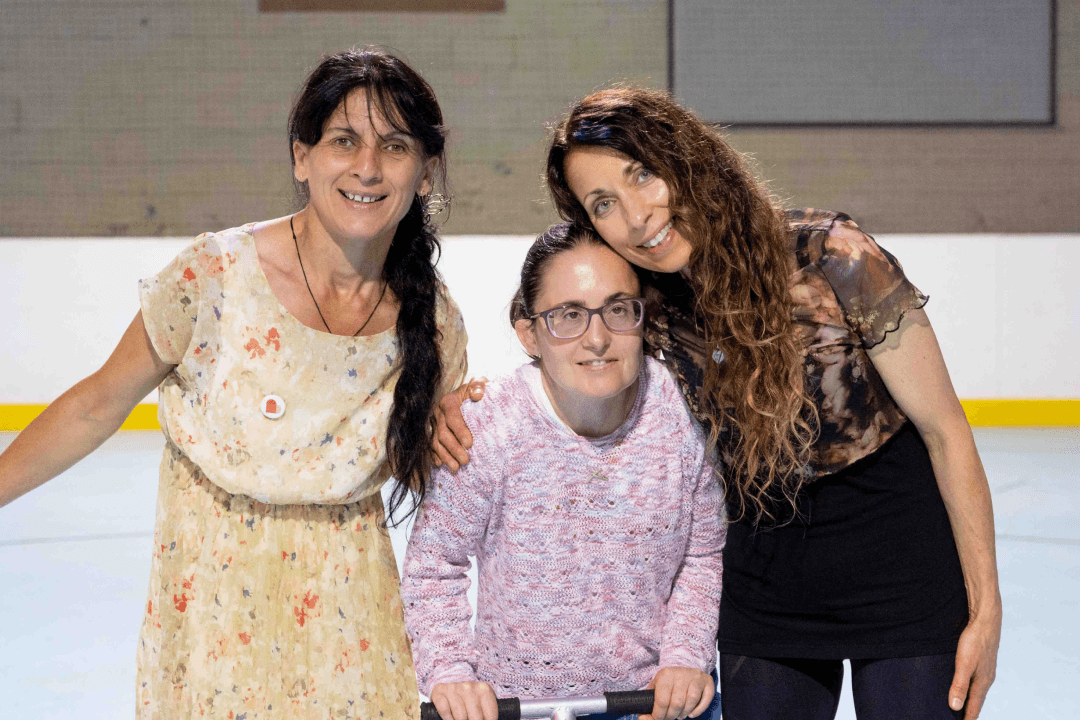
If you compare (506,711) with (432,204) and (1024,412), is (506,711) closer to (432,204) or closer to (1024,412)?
(432,204)

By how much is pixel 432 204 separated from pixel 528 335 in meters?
0.38

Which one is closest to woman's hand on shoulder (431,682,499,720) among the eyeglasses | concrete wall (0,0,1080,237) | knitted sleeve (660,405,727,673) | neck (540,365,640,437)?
knitted sleeve (660,405,727,673)

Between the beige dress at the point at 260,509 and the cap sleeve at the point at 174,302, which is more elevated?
the cap sleeve at the point at 174,302

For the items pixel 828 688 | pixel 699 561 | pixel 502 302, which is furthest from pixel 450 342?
pixel 502 302

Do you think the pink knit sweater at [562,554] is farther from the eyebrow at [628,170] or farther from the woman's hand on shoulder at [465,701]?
the eyebrow at [628,170]

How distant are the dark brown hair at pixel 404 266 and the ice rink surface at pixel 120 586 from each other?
1687mm

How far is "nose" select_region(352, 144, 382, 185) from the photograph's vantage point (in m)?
1.52

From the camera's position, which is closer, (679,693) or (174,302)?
(679,693)

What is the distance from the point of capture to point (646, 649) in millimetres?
1508

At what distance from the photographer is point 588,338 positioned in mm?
1449

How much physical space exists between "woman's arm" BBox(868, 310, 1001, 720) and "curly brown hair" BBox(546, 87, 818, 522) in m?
0.13

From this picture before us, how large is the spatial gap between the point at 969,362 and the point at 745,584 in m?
5.94

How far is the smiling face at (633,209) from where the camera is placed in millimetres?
1461

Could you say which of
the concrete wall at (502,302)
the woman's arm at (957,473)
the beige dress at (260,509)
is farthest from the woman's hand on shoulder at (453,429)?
the concrete wall at (502,302)
